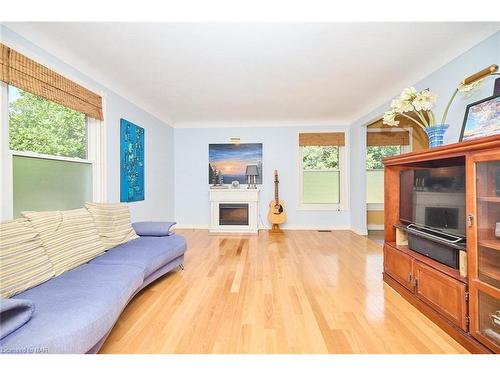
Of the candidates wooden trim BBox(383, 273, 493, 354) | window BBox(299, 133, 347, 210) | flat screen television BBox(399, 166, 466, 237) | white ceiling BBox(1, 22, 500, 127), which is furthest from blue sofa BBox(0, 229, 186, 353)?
window BBox(299, 133, 347, 210)

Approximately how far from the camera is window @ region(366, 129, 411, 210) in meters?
5.28

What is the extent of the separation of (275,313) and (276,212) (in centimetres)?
338

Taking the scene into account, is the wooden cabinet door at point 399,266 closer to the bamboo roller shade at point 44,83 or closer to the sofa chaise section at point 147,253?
the sofa chaise section at point 147,253

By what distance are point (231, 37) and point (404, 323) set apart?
2775 mm

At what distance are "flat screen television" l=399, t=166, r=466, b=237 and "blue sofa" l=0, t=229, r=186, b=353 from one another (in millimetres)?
2409

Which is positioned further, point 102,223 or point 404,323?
point 102,223

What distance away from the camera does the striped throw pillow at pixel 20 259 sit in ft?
4.50

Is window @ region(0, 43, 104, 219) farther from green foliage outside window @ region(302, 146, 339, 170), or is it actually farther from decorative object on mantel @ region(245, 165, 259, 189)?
green foliage outside window @ region(302, 146, 339, 170)

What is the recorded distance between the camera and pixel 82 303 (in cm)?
128

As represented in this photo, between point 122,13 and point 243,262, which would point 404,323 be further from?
point 122,13

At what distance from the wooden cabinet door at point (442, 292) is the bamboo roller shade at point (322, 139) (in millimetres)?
3694

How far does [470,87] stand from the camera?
6.15 feet
